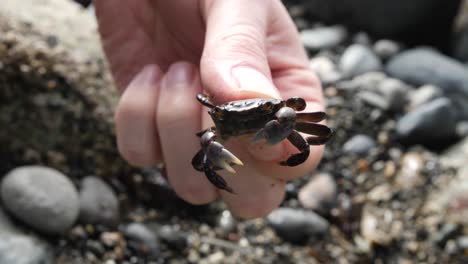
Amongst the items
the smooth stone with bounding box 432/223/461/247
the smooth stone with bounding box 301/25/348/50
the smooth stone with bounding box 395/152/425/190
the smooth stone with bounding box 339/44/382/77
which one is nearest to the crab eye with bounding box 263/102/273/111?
the smooth stone with bounding box 432/223/461/247

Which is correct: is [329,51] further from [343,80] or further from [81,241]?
[81,241]

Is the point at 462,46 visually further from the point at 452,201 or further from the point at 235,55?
the point at 235,55

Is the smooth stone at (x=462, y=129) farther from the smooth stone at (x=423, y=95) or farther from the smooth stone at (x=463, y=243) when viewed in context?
the smooth stone at (x=463, y=243)

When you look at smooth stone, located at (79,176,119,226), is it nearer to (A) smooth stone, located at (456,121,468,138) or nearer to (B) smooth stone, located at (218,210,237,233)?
(B) smooth stone, located at (218,210,237,233)

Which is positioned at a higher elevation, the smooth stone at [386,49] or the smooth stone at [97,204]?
the smooth stone at [97,204]

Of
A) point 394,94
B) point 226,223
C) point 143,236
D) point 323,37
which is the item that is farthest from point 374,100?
point 143,236

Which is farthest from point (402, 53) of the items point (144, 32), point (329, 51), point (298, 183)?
point (144, 32)

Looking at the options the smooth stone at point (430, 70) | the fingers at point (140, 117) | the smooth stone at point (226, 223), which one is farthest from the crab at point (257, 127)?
the smooth stone at point (430, 70)
